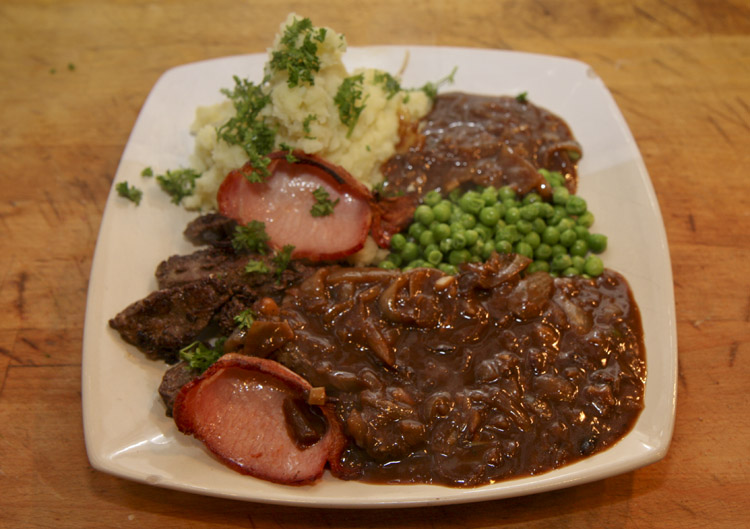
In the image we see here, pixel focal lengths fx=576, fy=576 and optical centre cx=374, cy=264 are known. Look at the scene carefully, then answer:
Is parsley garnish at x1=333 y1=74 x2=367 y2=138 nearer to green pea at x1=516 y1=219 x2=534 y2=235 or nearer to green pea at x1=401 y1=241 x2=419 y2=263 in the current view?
green pea at x1=401 y1=241 x2=419 y2=263

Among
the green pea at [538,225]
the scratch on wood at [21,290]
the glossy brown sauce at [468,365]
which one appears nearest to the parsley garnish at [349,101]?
the glossy brown sauce at [468,365]

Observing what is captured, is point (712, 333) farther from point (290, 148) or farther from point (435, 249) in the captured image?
point (290, 148)

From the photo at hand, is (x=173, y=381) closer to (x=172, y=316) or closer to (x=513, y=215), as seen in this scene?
(x=172, y=316)

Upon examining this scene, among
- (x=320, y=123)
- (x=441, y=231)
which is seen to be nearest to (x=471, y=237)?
(x=441, y=231)

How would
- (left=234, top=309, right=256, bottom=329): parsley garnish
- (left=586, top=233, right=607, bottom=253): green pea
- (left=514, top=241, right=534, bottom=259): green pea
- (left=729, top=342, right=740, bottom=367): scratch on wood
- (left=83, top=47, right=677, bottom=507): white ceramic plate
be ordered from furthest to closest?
(left=514, top=241, right=534, bottom=259): green pea
(left=586, top=233, right=607, bottom=253): green pea
(left=729, top=342, right=740, bottom=367): scratch on wood
(left=234, top=309, right=256, bottom=329): parsley garnish
(left=83, top=47, right=677, bottom=507): white ceramic plate

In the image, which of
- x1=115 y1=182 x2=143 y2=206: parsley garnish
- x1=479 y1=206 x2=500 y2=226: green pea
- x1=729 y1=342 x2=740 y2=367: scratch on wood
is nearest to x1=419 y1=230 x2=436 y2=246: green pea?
x1=479 y1=206 x2=500 y2=226: green pea

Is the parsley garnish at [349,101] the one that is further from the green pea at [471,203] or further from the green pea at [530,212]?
the green pea at [530,212]

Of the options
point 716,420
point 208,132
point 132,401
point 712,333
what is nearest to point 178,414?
point 132,401
